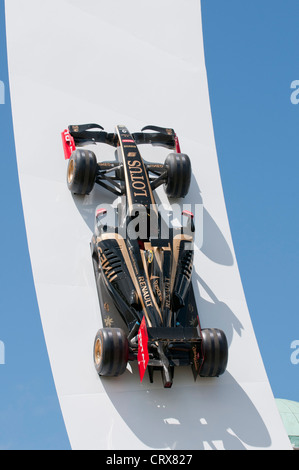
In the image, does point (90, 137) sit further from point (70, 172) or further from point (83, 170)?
point (83, 170)

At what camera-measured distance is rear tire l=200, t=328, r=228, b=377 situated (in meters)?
14.7

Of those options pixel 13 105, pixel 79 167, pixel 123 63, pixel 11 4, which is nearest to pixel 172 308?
pixel 79 167

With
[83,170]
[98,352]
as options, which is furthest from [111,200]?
[98,352]

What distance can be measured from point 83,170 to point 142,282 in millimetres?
3483

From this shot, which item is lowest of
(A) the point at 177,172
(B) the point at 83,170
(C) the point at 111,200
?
(C) the point at 111,200

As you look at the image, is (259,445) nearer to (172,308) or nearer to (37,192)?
(172,308)

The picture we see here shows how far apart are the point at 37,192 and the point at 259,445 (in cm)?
696

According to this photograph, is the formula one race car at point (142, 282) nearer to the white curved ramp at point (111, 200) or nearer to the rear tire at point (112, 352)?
the rear tire at point (112, 352)

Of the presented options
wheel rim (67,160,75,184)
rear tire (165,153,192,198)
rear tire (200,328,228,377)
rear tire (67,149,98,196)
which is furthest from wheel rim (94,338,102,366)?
rear tire (165,153,192,198)

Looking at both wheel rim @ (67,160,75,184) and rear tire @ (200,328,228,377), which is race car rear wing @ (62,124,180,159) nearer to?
wheel rim @ (67,160,75,184)

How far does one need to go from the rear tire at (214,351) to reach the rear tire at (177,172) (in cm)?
439

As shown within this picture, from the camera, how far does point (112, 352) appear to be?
1434cm

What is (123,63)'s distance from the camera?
22125 mm
